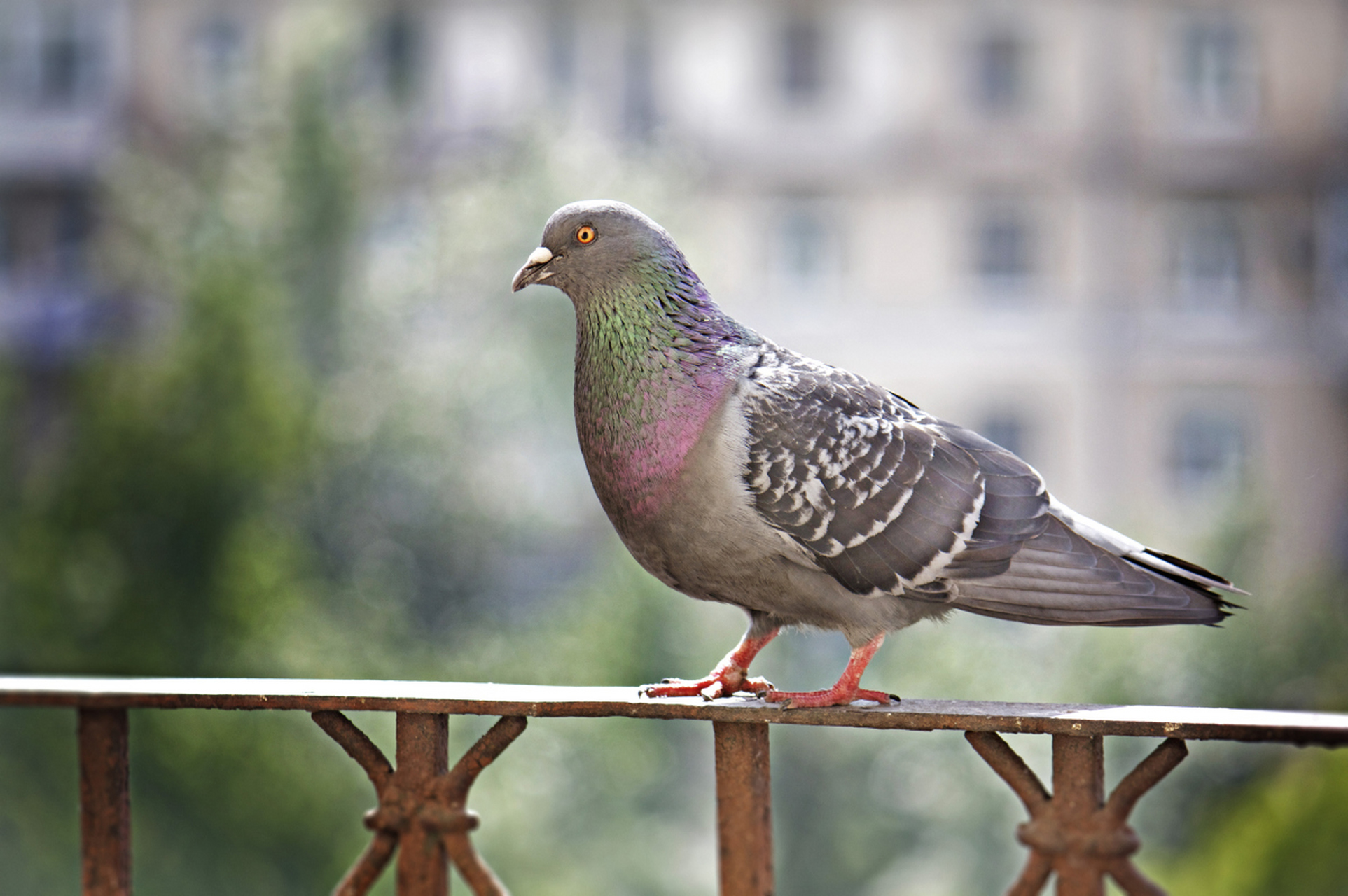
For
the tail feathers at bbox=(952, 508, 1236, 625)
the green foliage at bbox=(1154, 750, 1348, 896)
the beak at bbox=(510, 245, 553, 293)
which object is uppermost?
the beak at bbox=(510, 245, 553, 293)

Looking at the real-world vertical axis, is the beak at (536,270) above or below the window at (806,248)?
below

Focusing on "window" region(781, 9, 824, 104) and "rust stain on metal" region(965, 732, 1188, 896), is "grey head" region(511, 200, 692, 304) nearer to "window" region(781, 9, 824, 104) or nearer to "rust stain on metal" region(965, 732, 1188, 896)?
"rust stain on metal" region(965, 732, 1188, 896)

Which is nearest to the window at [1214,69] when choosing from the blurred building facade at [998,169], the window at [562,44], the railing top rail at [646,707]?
the blurred building facade at [998,169]

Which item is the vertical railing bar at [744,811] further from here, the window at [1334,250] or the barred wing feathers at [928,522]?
the window at [1334,250]

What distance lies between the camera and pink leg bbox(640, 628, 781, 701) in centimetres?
261

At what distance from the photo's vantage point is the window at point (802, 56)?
902 inches

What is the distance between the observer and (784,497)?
2.60 meters

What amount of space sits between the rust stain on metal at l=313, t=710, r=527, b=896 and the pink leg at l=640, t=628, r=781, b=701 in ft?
1.11

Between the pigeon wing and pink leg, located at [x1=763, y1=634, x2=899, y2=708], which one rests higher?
the pigeon wing

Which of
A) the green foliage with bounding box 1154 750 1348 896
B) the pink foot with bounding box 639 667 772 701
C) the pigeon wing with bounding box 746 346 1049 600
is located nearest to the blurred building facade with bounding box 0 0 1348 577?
the green foliage with bounding box 1154 750 1348 896

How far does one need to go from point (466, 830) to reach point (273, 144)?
57.6 feet

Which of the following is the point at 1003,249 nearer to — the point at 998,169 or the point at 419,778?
the point at 998,169

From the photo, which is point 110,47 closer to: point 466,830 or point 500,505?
point 500,505

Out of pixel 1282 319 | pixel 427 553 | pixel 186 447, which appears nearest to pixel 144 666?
pixel 186 447
